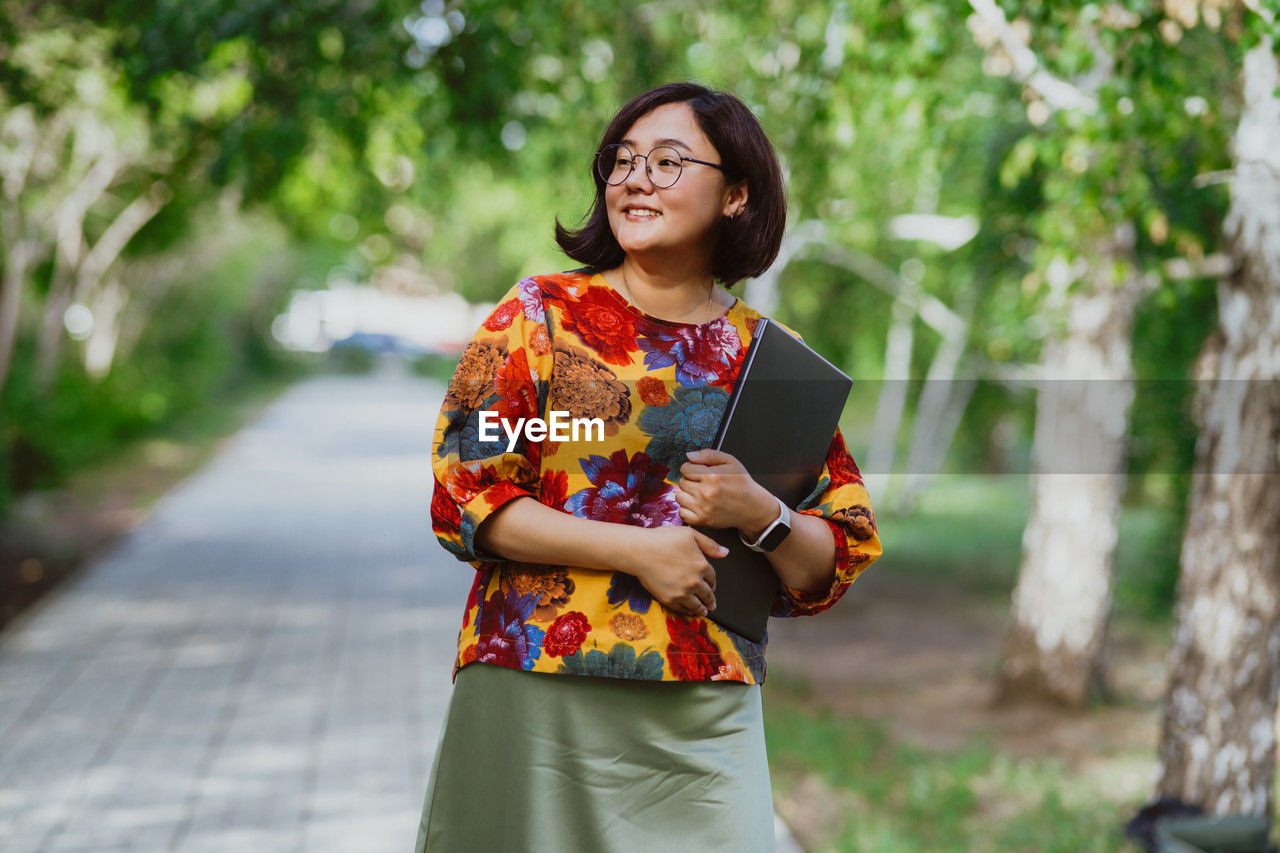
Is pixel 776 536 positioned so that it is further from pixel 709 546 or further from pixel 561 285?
pixel 561 285

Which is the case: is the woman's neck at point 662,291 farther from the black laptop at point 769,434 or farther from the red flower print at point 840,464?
the red flower print at point 840,464

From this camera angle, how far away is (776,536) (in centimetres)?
174

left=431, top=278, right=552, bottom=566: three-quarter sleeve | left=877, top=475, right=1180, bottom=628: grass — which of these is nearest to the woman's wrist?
left=431, top=278, right=552, bottom=566: three-quarter sleeve

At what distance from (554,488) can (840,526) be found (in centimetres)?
45

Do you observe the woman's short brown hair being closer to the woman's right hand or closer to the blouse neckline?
the blouse neckline

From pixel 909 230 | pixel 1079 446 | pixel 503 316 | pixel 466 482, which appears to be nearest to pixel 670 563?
pixel 466 482

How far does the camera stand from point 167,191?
531 inches

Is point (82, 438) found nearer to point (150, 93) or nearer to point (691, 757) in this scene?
point (150, 93)

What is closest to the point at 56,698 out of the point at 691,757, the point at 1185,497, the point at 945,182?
the point at 691,757

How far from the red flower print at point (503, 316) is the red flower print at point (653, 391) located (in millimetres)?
206

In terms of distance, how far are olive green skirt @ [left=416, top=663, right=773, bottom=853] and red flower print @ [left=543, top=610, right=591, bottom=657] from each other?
1.8 inches

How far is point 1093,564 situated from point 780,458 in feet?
18.3

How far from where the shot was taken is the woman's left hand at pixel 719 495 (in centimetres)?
168

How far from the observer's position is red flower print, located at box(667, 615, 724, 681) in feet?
5.75
